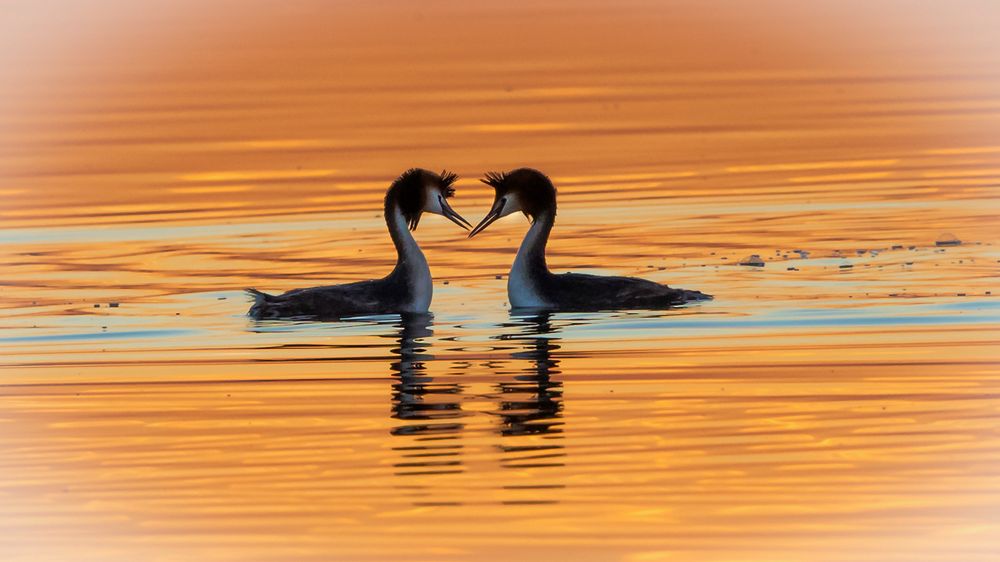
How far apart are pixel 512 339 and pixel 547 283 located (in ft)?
5.08

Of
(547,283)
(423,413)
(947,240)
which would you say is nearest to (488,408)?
(423,413)

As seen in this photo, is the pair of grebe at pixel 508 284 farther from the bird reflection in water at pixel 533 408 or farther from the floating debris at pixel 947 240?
the floating debris at pixel 947 240

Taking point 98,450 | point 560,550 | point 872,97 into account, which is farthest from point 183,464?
point 872,97

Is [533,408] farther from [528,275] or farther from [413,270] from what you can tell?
[413,270]

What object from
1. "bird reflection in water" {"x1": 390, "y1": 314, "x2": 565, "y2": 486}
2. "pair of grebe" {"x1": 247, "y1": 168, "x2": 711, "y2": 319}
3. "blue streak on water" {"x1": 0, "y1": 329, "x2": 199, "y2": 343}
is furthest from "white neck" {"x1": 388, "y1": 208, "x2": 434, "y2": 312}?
"blue streak on water" {"x1": 0, "y1": 329, "x2": 199, "y2": 343}

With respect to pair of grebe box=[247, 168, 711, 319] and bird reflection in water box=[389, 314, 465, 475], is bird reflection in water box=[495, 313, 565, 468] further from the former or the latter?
pair of grebe box=[247, 168, 711, 319]

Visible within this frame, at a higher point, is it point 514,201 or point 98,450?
point 514,201

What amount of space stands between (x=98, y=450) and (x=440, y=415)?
205 cm

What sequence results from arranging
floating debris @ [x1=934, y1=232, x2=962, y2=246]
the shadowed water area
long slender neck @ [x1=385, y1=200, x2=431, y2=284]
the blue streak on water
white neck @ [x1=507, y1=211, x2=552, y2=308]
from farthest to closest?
floating debris @ [x1=934, y1=232, x2=962, y2=246], long slender neck @ [x1=385, y1=200, x2=431, y2=284], white neck @ [x1=507, y1=211, x2=552, y2=308], the blue streak on water, the shadowed water area

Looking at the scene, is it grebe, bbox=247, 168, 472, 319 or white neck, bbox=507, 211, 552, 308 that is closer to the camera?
grebe, bbox=247, 168, 472, 319

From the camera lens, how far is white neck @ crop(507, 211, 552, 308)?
1888 centimetres

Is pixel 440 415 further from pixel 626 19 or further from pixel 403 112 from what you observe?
pixel 626 19

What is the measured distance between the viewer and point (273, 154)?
97.6ft

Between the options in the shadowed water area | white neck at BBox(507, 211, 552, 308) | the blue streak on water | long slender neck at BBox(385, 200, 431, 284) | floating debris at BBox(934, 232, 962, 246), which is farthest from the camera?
floating debris at BBox(934, 232, 962, 246)
